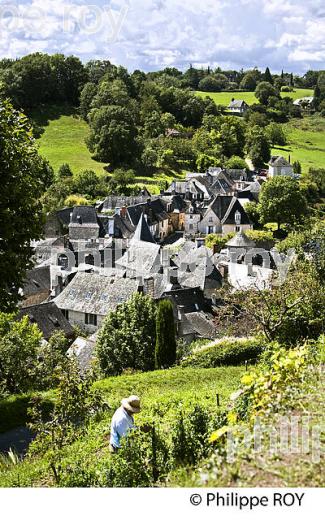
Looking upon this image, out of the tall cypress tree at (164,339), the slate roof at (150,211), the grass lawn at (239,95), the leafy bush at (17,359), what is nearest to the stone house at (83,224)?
the slate roof at (150,211)

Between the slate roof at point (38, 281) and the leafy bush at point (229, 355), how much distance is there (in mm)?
23920

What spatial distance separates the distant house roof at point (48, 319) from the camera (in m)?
35.2

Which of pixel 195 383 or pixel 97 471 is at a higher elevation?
pixel 97 471

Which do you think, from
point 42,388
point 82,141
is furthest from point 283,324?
point 82,141

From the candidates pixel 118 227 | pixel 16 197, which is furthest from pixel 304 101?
pixel 16 197

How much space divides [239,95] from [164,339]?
149859 millimetres

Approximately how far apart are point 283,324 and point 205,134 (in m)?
99.6

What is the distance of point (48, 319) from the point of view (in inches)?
1421

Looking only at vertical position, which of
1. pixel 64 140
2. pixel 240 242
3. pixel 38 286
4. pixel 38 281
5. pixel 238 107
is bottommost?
pixel 38 286

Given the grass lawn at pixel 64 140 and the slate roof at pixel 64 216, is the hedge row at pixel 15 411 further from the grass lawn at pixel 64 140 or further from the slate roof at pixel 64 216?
the grass lawn at pixel 64 140

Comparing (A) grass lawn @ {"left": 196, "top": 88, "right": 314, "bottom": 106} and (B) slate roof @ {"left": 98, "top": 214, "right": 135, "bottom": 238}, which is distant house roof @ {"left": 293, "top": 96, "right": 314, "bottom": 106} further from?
(B) slate roof @ {"left": 98, "top": 214, "right": 135, "bottom": 238}

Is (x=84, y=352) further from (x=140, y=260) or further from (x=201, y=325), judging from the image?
(x=140, y=260)

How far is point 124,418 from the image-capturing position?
31.2 feet
